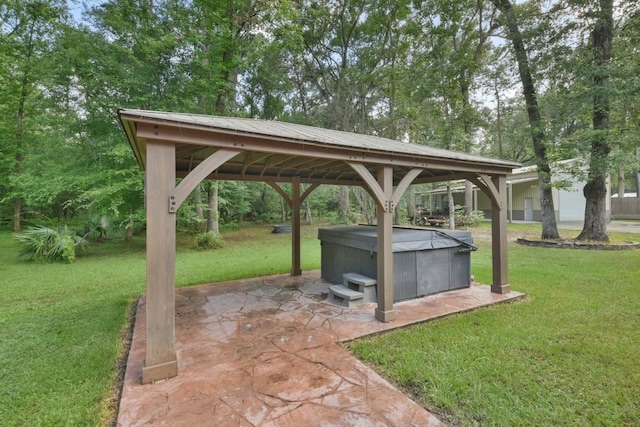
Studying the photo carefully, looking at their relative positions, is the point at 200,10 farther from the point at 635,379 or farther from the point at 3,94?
the point at 635,379

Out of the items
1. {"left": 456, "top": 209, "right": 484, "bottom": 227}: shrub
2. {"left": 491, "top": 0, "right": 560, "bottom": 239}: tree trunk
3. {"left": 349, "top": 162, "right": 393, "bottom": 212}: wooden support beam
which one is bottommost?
{"left": 456, "top": 209, "right": 484, "bottom": 227}: shrub

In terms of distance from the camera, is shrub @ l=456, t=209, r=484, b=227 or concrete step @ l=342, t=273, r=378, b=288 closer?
concrete step @ l=342, t=273, r=378, b=288

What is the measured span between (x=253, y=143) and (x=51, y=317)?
4118 mm

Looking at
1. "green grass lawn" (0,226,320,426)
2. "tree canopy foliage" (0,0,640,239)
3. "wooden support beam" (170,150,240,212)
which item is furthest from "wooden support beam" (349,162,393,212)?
"tree canopy foliage" (0,0,640,239)

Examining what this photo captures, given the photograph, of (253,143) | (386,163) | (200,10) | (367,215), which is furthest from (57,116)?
(367,215)

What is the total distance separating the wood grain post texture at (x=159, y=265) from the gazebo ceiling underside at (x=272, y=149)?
8.7 inches

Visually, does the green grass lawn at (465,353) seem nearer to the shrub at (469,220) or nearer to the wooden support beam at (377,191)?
the wooden support beam at (377,191)

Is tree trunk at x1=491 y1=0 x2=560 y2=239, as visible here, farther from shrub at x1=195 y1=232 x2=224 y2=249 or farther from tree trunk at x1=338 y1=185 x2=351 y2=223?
shrub at x1=195 y1=232 x2=224 y2=249

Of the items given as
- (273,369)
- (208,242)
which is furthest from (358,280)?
(208,242)

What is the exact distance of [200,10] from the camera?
1045 cm

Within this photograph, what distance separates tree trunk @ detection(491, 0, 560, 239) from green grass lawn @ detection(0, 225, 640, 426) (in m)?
4.66

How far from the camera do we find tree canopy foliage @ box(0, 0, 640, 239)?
352 inches

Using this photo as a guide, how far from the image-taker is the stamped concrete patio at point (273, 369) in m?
2.19

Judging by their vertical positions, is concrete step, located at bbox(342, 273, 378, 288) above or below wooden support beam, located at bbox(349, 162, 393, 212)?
below
